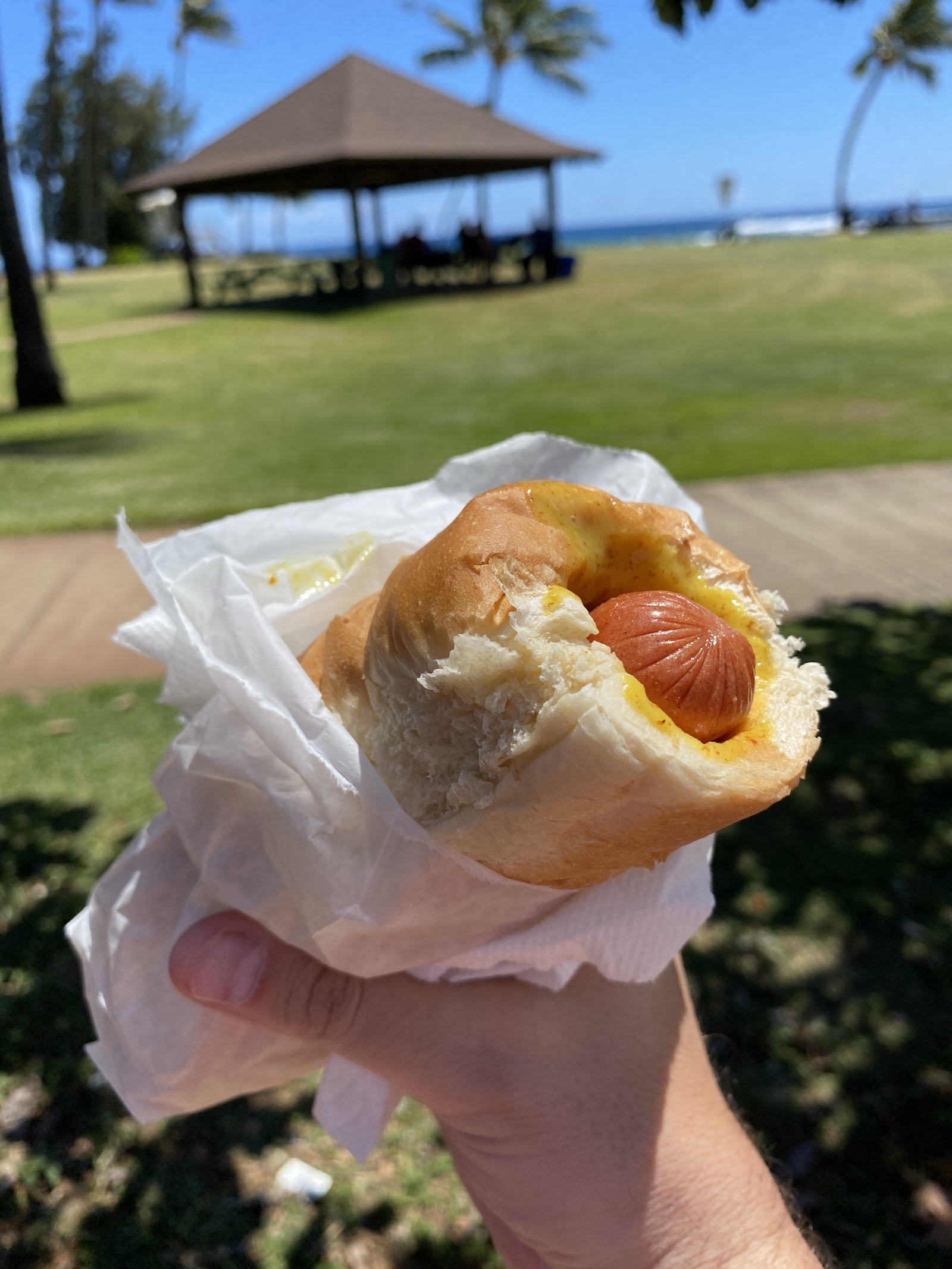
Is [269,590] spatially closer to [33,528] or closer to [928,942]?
[928,942]

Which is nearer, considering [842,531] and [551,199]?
[842,531]

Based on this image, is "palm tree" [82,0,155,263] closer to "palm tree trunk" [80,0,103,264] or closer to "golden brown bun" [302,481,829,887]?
"palm tree trunk" [80,0,103,264]

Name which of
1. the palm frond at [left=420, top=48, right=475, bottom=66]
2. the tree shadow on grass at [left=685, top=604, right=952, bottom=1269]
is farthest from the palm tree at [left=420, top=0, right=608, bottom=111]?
the tree shadow on grass at [left=685, top=604, right=952, bottom=1269]

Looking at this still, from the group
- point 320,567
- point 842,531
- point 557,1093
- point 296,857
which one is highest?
point 320,567

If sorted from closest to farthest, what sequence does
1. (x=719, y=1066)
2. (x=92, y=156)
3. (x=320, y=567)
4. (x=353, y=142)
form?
Answer: (x=320, y=567) < (x=719, y=1066) < (x=353, y=142) < (x=92, y=156)

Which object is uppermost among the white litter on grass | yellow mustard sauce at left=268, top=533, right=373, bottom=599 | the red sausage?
the red sausage

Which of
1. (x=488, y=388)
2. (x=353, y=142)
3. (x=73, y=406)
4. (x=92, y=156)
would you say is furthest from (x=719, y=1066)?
(x=92, y=156)

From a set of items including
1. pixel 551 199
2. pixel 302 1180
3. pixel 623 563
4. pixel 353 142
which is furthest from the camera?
pixel 551 199

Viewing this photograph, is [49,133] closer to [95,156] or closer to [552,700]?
[95,156]
